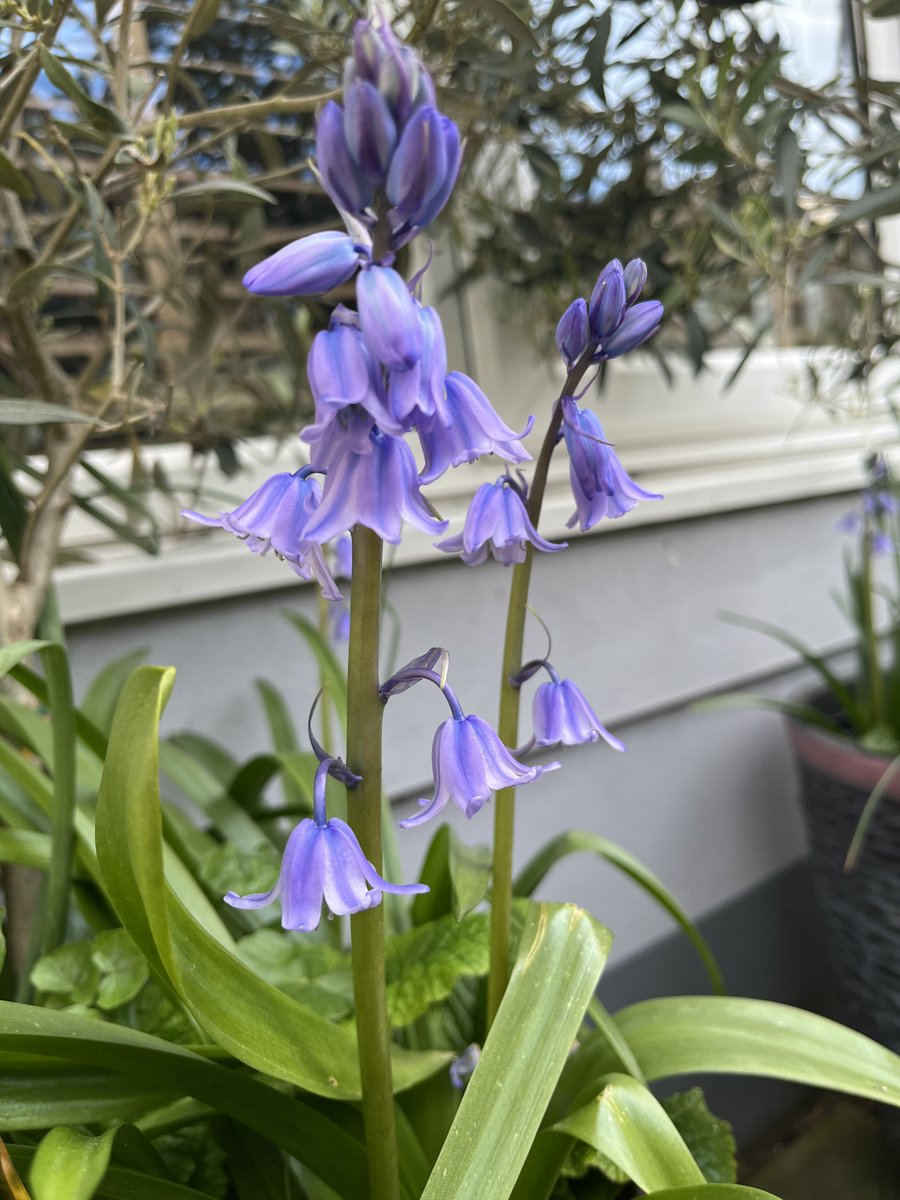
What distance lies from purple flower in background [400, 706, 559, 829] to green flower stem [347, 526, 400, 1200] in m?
0.03

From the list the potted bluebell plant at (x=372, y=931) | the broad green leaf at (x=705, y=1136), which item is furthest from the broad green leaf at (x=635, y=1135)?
the broad green leaf at (x=705, y=1136)

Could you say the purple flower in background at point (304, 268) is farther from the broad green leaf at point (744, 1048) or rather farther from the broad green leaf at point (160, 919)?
the broad green leaf at point (744, 1048)

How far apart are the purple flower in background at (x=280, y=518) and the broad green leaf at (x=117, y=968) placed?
0.27 metres

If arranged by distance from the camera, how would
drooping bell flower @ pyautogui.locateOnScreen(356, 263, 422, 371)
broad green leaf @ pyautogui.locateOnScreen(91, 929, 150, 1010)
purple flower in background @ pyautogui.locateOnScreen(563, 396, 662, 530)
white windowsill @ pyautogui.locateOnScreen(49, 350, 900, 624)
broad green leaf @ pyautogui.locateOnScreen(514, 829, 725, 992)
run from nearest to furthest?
1. drooping bell flower @ pyautogui.locateOnScreen(356, 263, 422, 371)
2. purple flower in background @ pyautogui.locateOnScreen(563, 396, 662, 530)
3. broad green leaf @ pyautogui.locateOnScreen(91, 929, 150, 1010)
4. broad green leaf @ pyautogui.locateOnScreen(514, 829, 725, 992)
5. white windowsill @ pyautogui.locateOnScreen(49, 350, 900, 624)

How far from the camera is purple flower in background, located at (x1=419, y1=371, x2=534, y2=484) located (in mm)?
282

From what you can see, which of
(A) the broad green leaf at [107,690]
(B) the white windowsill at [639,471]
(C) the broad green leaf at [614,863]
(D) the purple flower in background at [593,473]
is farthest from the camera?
(B) the white windowsill at [639,471]

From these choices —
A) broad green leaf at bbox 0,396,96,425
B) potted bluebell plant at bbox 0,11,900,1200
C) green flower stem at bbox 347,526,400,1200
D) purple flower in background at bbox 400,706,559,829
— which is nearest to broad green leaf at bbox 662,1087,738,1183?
potted bluebell plant at bbox 0,11,900,1200

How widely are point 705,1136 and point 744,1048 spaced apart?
0.09 metres

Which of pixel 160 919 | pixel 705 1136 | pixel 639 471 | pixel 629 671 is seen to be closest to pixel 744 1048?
pixel 705 1136

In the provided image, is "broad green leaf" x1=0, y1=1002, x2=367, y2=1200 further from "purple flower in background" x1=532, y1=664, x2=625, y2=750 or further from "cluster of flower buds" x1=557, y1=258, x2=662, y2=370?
"cluster of flower buds" x1=557, y1=258, x2=662, y2=370

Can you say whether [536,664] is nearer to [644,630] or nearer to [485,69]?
[485,69]

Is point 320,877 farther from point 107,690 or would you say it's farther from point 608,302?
point 107,690

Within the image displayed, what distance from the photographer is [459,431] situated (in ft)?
0.94

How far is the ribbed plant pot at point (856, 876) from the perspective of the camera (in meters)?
0.83
